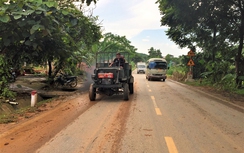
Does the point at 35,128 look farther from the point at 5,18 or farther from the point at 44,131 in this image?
the point at 5,18

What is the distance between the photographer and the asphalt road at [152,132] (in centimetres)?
492

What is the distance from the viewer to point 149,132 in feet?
19.7

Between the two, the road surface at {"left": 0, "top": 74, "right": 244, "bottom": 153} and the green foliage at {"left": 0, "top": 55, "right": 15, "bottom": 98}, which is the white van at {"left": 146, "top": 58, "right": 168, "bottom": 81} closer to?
the road surface at {"left": 0, "top": 74, "right": 244, "bottom": 153}

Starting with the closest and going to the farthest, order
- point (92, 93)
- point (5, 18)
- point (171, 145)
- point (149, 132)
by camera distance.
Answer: point (171, 145) → point (149, 132) → point (5, 18) → point (92, 93)

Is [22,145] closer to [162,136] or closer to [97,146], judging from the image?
[97,146]

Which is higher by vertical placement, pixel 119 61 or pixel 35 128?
pixel 119 61

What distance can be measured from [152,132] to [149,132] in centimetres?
8

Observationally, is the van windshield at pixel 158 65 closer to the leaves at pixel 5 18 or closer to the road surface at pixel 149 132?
the road surface at pixel 149 132

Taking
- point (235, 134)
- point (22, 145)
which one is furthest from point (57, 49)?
point (235, 134)

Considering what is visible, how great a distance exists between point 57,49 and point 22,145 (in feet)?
27.9

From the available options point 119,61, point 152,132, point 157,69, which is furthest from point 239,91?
point 157,69

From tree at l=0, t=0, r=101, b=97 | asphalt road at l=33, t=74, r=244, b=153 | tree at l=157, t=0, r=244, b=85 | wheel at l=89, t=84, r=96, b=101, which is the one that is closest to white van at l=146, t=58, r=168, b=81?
tree at l=157, t=0, r=244, b=85

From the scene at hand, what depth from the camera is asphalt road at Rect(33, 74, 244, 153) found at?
4.92 metres

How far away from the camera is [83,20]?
1548cm
